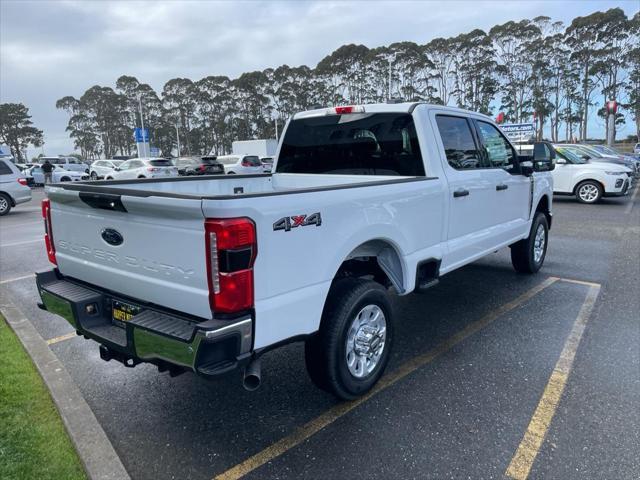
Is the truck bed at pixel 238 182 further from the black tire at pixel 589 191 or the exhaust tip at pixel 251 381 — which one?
the black tire at pixel 589 191

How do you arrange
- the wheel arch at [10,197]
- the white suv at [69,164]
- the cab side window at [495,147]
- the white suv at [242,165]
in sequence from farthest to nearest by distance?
the white suv at [69,164], the white suv at [242,165], the wheel arch at [10,197], the cab side window at [495,147]

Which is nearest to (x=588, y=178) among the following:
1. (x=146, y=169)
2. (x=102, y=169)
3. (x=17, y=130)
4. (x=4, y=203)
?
(x=4, y=203)

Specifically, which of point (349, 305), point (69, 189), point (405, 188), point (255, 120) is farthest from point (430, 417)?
point (255, 120)

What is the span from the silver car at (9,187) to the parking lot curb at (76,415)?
12165mm

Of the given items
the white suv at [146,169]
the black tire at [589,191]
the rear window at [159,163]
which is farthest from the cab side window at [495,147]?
the rear window at [159,163]

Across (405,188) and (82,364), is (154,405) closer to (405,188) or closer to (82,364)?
(82,364)

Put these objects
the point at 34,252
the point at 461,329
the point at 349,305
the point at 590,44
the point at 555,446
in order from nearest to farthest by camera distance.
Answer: the point at 555,446
the point at 349,305
the point at 461,329
the point at 34,252
the point at 590,44

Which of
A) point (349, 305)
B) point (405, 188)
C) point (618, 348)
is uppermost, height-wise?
point (405, 188)

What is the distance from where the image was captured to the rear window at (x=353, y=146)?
13.4 feet

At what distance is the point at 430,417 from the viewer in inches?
122

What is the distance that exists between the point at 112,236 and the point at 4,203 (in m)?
14.7

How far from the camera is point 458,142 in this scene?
4.48m

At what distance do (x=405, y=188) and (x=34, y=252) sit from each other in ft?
25.7

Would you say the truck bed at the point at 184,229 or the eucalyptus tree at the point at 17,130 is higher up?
the eucalyptus tree at the point at 17,130
